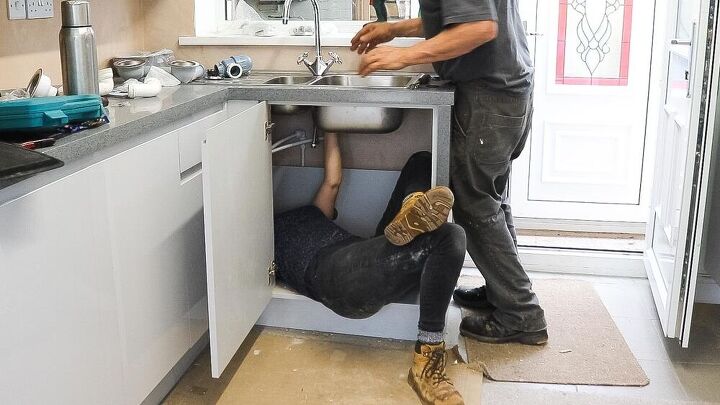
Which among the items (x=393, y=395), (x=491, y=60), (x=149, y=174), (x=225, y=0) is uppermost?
(x=225, y=0)

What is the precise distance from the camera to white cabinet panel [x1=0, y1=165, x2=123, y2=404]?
135 cm

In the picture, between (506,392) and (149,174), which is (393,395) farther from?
(149,174)

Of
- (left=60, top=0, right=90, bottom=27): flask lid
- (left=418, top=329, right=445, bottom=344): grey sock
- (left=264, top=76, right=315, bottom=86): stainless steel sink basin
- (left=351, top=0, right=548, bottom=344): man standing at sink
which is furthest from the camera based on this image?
(left=264, top=76, right=315, bottom=86): stainless steel sink basin

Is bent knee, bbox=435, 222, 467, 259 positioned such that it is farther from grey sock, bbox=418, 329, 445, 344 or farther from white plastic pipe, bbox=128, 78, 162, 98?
white plastic pipe, bbox=128, 78, 162, 98

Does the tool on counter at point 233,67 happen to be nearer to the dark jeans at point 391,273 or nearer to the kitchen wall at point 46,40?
the kitchen wall at point 46,40

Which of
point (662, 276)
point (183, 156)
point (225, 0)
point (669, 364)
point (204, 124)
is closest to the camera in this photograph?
point (183, 156)

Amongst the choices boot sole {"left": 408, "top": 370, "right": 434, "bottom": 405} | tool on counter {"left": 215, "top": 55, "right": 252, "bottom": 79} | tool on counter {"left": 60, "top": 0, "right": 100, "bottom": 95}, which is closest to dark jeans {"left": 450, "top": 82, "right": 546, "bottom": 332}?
boot sole {"left": 408, "top": 370, "right": 434, "bottom": 405}

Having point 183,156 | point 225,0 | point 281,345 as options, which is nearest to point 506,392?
point 281,345

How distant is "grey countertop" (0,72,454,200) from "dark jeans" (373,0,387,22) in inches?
19.7

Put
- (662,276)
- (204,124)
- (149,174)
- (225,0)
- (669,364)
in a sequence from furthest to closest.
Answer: (225,0) → (662,276) → (669,364) → (204,124) → (149,174)

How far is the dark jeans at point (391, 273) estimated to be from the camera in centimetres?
218

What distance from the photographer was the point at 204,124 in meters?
2.23

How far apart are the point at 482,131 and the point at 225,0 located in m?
1.42

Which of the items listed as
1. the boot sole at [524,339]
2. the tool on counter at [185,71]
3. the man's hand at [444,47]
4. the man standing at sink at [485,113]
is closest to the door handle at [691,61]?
the man standing at sink at [485,113]
